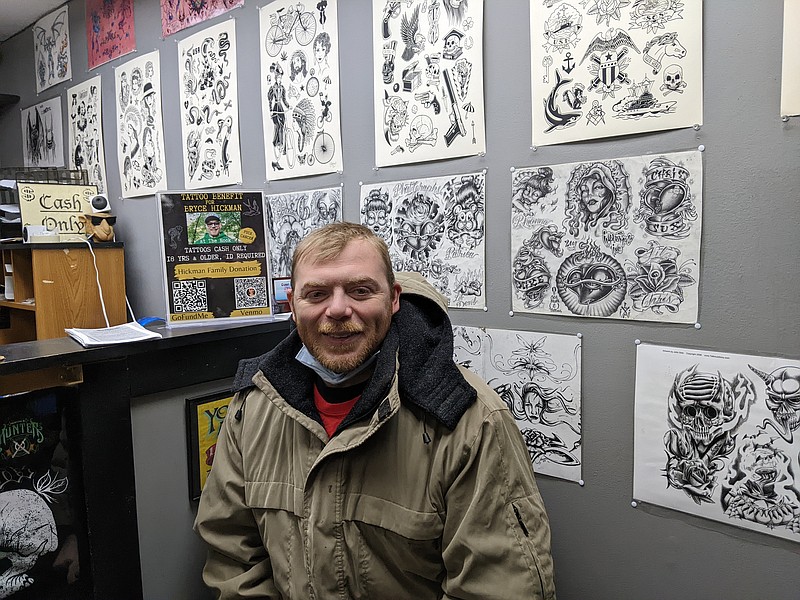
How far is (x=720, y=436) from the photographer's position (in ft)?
4.23

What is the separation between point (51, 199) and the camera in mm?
2754

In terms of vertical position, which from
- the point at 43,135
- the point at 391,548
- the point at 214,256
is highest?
A: the point at 43,135

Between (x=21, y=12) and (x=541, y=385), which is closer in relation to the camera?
(x=541, y=385)

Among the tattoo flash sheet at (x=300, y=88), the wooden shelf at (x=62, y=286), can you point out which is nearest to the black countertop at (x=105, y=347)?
the tattoo flash sheet at (x=300, y=88)

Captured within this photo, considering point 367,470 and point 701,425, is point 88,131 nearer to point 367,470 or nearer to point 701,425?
point 367,470

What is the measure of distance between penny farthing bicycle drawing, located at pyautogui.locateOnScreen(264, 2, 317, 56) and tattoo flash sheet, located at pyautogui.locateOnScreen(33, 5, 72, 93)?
179 cm

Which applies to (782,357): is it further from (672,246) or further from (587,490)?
(587,490)

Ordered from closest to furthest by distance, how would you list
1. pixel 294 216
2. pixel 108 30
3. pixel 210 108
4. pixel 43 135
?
pixel 294 216, pixel 210 108, pixel 108 30, pixel 43 135

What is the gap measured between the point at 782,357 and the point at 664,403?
0.85ft

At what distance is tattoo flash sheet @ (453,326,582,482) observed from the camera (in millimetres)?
1500

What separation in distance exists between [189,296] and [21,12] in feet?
9.46

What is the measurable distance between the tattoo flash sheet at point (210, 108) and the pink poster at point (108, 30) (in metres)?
0.48

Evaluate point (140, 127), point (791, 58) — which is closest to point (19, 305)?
point (140, 127)

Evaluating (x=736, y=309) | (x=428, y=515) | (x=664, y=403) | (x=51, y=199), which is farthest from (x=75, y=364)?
(x=51, y=199)
